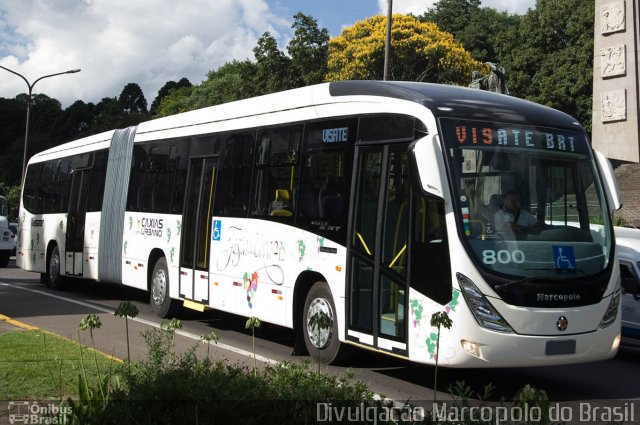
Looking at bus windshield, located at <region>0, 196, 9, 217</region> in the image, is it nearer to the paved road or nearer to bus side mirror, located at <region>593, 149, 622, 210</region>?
the paved road

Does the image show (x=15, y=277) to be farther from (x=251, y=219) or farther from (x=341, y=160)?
(x=341, y=160)

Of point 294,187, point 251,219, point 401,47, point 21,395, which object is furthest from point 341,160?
point 401,47

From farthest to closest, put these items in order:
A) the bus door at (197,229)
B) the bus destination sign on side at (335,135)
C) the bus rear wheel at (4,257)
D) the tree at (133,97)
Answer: the tree at (133,97)
the bus rear wheel at (4,257)
the bus door at (197,229)
the bus destination sign on side at (335,135)

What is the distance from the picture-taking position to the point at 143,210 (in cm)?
1486

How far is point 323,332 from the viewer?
9430mm

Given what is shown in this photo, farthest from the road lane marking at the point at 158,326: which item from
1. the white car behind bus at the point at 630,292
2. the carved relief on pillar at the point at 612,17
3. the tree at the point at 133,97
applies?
the tree at the point at 133,97

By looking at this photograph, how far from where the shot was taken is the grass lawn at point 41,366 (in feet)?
22.7

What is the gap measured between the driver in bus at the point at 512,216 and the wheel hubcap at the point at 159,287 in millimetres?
7367

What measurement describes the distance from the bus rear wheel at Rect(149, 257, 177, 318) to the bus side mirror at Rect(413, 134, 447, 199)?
696 cm

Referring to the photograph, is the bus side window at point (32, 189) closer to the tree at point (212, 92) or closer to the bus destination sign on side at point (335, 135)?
the bus destination sign on side at point (335, 135)

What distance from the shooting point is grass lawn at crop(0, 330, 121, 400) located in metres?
6.91

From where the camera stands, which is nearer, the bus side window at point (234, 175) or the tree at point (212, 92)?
the bus side window at point (234, 175)

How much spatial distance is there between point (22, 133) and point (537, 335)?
9584cm

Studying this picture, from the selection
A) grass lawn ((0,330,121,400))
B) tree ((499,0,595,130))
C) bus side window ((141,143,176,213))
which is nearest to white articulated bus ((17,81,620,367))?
bus side window ((141,143,176,213))
